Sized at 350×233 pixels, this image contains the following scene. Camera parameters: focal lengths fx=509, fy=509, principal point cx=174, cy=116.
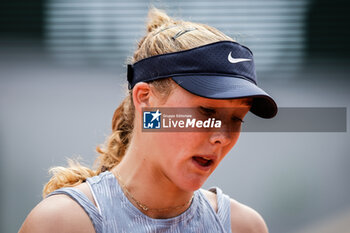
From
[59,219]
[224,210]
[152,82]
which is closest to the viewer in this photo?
[59,219]

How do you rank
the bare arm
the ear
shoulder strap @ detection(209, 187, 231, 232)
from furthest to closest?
shoulder strap @ detection(209, 187, 231, 232)
the ear
the bare arm

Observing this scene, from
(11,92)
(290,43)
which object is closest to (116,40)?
(11,92)

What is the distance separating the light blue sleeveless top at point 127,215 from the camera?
1468mm

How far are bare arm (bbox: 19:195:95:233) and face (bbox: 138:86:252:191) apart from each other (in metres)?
0.28

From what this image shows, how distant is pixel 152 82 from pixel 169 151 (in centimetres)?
22


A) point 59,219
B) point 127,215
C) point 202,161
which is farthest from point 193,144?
point 59,219

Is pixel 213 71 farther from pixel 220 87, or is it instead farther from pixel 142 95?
pixel 142 95

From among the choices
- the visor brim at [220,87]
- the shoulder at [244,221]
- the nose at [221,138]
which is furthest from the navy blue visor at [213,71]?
the shoulder at [244,221]

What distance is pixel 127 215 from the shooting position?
59.6 inches

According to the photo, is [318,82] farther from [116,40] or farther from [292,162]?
[116,40]

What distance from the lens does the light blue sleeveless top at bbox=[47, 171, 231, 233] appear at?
1.47 metres

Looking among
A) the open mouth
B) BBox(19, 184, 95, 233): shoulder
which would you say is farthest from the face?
BBox(19, 184, 95, 233): shoulder

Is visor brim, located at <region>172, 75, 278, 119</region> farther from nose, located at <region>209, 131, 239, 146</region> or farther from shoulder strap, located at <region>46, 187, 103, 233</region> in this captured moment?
shoulder strap, located at <region>46, 187, 103, 233</region>

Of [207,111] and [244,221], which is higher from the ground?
[207,111]
